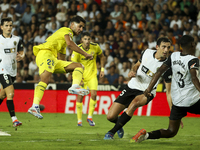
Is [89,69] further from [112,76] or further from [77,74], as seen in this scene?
[112,76]

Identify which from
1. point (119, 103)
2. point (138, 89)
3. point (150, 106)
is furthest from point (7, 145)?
point (150, 106)

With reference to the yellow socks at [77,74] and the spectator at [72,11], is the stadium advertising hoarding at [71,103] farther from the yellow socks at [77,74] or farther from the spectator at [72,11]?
the yellow socks at [77,74]

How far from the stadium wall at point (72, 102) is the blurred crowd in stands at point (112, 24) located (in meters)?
0.82

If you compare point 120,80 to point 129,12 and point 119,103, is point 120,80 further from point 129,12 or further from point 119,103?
point 119,103

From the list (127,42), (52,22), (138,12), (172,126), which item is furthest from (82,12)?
(172,126)

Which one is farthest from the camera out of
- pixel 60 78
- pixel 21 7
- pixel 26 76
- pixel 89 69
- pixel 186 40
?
pixel 21 7

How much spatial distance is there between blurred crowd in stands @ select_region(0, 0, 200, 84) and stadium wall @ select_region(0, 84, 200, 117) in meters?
0.82

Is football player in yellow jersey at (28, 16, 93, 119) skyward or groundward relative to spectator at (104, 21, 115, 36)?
groundward

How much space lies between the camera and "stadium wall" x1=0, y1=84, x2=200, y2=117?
12539mm

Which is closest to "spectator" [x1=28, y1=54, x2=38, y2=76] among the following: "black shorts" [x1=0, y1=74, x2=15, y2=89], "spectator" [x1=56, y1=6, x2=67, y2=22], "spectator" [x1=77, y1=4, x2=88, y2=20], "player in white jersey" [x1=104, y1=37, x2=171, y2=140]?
"spectator" [x1=56, y1=6, x2=67, y2=22]

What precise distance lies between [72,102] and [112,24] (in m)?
4.93

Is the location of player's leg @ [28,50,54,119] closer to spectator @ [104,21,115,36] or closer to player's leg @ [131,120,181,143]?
player's leg @ [131,120,181,143]

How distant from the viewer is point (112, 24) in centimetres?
1581

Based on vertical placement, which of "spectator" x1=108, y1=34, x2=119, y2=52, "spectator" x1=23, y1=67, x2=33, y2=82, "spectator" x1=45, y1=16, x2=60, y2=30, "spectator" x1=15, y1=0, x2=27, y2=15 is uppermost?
"spectator" x1=15, y1=0, x2=27, y2=15
